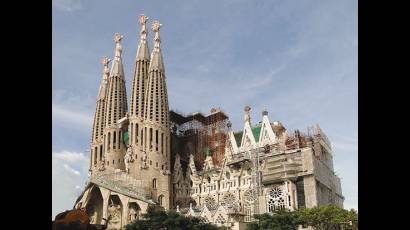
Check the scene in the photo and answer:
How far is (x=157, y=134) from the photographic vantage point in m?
52.0

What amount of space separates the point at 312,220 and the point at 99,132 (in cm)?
3375

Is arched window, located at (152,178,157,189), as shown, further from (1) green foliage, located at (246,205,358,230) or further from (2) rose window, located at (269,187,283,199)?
(1) green foliage, located at (246,205,358,230)

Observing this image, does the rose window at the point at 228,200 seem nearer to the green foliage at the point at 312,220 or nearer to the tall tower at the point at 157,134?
the tall tower at the point at 157,134

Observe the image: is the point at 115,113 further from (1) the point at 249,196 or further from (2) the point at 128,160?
(1) the point at 249,196

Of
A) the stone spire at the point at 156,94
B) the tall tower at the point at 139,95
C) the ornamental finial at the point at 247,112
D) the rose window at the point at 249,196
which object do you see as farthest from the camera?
the ornamental finial at the point at 247,112

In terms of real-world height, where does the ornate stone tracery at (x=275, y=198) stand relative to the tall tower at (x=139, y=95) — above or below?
below

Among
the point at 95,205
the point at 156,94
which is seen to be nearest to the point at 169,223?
the point at 95,205

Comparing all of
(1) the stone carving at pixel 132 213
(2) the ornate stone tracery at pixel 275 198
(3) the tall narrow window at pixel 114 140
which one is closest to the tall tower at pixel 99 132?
(3) the tall narrow window at pixel 114 140

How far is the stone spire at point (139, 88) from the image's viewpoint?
5200 cm

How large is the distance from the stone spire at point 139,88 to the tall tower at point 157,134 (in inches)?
34.8

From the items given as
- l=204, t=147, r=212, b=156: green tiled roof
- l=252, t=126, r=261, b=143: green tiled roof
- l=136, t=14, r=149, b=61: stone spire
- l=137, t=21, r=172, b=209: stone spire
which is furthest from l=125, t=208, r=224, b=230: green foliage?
l=136, t=14, r=149, b=61: stone spire

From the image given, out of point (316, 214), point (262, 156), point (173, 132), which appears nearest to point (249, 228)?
point (316, 214)

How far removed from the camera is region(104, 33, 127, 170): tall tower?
54.5 metres
